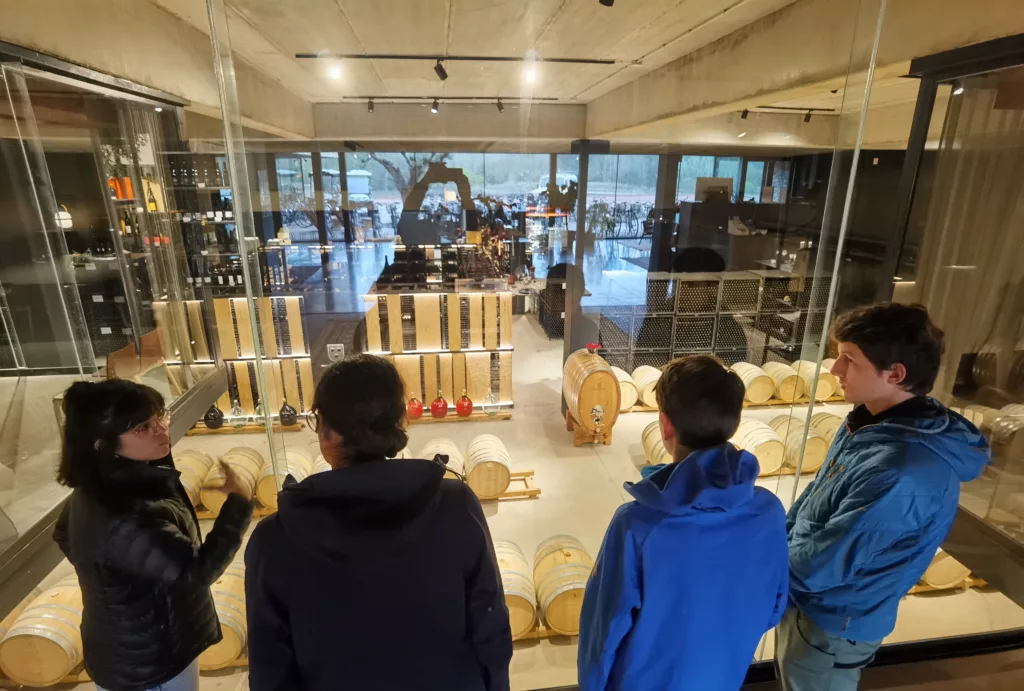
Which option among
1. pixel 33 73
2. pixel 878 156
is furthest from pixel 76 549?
pixel 878 156

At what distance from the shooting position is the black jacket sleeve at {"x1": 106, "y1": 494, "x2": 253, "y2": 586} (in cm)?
126

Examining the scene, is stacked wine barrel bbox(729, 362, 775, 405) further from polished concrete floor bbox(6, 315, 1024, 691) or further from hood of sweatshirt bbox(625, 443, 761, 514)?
hood of sweatshirt bbox(625, 443, 761, 514)

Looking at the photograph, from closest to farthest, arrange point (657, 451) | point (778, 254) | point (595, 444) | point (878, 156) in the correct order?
point (878, 156), point (657, 451), point (595, 444), point (778, 254)

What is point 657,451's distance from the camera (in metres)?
4.37

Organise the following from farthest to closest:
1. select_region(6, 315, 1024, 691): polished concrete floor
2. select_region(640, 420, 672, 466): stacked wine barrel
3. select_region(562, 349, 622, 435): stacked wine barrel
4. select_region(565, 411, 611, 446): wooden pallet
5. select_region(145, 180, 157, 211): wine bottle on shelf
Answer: select_region(565, 411, 611, 446): wooden pallet < select_region(562, 349, 622, 435): stacked wine barrel < select_region(640, 420, 672, 466): stacked wine barrel < select_region(145, 180, 157, 211): wine bottle on shelf < select_region(6, 315, 1024, 691): polished concrete floor

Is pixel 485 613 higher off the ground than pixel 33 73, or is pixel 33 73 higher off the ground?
pixel 33 73

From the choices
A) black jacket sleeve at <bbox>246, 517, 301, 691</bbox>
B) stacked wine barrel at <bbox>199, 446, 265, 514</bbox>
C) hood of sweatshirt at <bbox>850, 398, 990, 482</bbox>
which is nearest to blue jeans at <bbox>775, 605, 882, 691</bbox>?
hood of sweatshirt at <bbox>850, 398, 990, 482</bbox>

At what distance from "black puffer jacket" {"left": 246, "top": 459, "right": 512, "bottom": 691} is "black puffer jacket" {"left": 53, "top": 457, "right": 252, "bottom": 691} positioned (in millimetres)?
427

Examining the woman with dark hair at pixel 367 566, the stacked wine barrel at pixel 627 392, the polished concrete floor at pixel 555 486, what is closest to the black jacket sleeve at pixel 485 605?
the woman with dark hair at pixel 367 566

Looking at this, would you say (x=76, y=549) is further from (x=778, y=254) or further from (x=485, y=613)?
(x=778, y=254)

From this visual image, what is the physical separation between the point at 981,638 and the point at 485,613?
2.73m

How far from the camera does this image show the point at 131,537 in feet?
4.13

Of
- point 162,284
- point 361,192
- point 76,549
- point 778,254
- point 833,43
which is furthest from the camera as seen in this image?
point 778,254

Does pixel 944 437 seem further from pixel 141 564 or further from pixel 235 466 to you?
pixel 235 466
